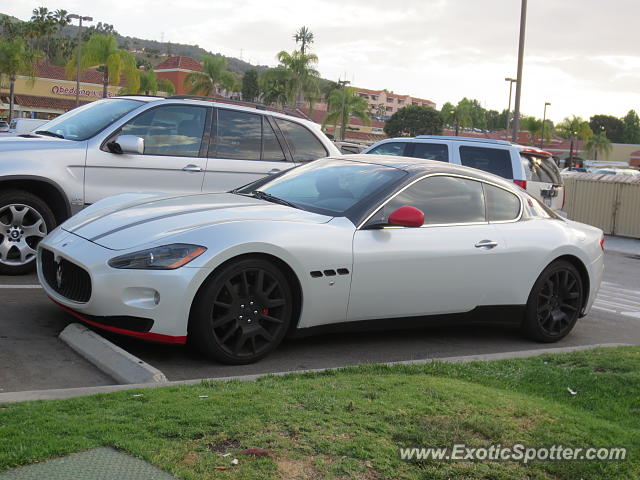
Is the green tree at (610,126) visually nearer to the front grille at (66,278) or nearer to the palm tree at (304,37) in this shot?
the palm tree at (304,37)

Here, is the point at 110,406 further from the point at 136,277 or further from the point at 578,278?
the point at 578,278

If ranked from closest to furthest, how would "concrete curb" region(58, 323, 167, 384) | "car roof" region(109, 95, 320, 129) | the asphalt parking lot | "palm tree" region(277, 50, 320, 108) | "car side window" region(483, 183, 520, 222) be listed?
"concrete curb" region(58, 323, 167, 384), the asphalt parking lot, "car side window" region(483, 183, 520, 222), "car roof" region(109, 95, 320, 129), "palm tree" region(277, 50, 320, 108)

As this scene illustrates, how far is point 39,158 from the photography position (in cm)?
780

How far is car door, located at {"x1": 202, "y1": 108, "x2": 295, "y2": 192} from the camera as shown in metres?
8.66

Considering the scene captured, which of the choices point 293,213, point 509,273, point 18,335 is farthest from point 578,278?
point 18,335

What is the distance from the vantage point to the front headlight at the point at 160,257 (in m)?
5.37

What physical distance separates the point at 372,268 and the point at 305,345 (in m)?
0.86

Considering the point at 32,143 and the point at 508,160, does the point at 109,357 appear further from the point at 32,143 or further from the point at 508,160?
the point at 508,160

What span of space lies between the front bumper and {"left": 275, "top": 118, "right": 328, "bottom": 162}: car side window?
157 inches

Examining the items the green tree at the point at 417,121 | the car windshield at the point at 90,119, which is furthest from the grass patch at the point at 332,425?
the green tree at the point at 417,121

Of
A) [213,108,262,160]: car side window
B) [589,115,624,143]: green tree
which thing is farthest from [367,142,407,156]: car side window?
[589,115,624,143]: green tree

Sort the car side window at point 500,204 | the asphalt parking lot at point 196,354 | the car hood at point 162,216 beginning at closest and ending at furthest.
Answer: the asphalt parking lot at point 196,354, the car hood at point 162,216, the car side window at point 500,204

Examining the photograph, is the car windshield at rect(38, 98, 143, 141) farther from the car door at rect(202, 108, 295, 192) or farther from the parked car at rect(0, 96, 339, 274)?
the car door at rect(202, 108, 295, 192)

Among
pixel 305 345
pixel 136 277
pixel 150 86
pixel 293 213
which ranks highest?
pixel 150 86
